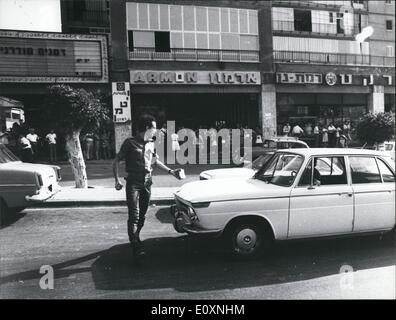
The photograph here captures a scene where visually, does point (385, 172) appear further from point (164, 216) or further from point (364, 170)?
point (164, 216)

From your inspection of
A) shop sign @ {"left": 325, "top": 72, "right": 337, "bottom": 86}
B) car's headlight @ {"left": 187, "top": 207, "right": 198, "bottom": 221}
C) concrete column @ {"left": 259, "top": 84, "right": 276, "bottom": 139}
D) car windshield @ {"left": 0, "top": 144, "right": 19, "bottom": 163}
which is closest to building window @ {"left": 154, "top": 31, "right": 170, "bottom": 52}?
concrete column @ {"left": 259, "top": 84, "right": 276, "bottom": 139}

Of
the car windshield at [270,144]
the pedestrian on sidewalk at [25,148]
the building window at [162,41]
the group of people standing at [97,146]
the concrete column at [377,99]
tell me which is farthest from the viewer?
the concrete column at [377,99]

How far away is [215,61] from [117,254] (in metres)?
19.0

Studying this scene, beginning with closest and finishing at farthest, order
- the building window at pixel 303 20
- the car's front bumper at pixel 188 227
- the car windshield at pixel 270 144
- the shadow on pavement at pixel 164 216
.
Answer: the car's front bumper at pixel 188 227
the shadow on pavement at pixel 164 216
the car windshield at pixel 270 144
the building window at pixel 303 20

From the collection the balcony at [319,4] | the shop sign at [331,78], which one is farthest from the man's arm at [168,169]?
the balcony at [319,4]

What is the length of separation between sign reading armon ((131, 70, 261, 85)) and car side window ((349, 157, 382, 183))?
57.3 ft

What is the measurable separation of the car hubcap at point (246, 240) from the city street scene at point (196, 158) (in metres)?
0.01

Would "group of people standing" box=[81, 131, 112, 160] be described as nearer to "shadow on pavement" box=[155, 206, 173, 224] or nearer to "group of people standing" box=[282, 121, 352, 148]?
"group of people standing" box=[282, 121, 352, 148]

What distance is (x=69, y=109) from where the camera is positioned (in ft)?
33.7

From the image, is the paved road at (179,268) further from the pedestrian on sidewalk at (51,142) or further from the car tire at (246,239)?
the pedestrian on sidewalk at (51,142)

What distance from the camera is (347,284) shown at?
4.59m

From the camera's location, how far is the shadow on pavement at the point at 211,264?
4.70 metres

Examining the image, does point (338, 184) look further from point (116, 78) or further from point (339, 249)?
point (116, 78)

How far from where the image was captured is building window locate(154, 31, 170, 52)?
902 inches
